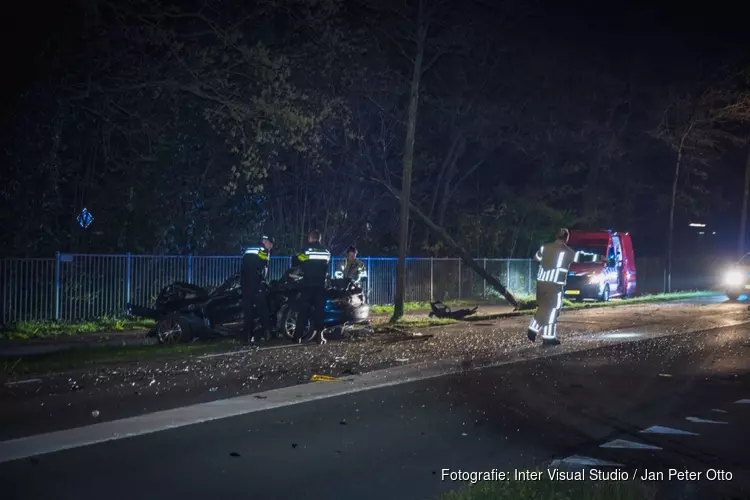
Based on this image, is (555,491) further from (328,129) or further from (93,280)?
(328,129)

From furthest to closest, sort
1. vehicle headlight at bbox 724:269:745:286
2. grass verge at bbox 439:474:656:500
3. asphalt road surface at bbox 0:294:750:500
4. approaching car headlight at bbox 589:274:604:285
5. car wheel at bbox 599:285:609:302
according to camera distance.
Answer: car wheel at bbox 599:285:609:302 → approaching car headlight at bbox 589:274:604:285 → vehicle headlight at bbox 724:269:745:286 → asphalt road surface at bbox 0:294:750:500 → grass verge at bbox 439:474:656:500

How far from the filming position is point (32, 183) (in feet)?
65.8

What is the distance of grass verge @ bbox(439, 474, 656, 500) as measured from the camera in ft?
18.7

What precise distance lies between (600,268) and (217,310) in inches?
722

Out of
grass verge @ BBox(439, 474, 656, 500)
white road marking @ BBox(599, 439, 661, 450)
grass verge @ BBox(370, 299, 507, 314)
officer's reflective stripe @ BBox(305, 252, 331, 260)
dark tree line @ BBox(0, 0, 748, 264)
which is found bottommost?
grass verge @ BBox(370, 299, 507, 314)

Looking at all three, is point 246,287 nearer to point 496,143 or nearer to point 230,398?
point 230,398

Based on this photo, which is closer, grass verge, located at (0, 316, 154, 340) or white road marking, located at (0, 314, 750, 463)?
white road marking, located at (0, 314, 750, 463)

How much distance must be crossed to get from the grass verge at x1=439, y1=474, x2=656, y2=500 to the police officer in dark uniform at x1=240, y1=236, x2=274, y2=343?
9.63 metres

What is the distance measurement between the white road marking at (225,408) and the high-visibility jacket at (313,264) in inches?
121

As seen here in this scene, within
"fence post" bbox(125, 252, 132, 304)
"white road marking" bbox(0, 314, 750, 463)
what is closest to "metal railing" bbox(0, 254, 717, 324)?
"fence post" bbox(125, 252, 132, 304)

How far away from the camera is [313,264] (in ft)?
50.0

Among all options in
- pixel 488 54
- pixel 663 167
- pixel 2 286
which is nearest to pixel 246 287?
pixel 2 286

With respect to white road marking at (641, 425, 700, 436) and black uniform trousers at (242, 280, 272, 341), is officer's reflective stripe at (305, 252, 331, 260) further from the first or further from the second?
white road marking at (641, 425, 700, 436)

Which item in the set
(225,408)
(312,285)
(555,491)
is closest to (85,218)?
(312,285)
